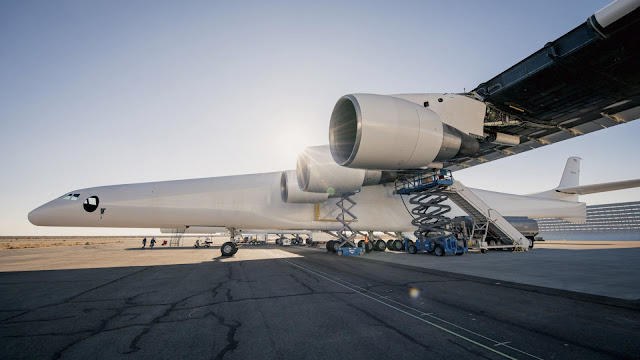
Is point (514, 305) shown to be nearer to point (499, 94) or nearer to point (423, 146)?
point (423, 146)

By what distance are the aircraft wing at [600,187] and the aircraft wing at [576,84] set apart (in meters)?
15.9

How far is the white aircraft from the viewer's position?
6125 millimetres

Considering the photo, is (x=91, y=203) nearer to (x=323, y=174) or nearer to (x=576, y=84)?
(x=323, y=174)

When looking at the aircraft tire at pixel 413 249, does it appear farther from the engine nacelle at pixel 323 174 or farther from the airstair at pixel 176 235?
the airstair at pixel 176 235

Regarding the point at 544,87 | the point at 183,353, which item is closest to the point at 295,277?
the point at 183,353

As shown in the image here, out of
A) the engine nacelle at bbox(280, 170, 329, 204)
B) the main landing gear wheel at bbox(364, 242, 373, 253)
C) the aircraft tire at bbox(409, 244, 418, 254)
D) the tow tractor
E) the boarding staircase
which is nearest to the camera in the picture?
the engine nacelle at bbox(280, 170, 329, 204)

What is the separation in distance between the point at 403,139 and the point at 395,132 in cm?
31

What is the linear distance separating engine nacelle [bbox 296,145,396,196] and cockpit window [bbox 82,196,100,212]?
31.9ft

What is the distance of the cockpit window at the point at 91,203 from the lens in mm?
12273

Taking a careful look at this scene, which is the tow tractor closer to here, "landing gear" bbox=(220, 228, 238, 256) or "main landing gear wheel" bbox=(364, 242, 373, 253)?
"main landing gear wheel" bbox=(364, 242, 373, 253)

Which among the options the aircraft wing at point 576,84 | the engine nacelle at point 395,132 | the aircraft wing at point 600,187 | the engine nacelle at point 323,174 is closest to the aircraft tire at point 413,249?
the engine nacelle at point 323,174

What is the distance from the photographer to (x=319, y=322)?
4.00 meters

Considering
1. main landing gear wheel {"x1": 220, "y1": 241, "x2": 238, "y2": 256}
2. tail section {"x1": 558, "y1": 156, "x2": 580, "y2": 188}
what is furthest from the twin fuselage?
tail section {"x1": 558, "y1": 156, "x2": 580, "y2": 188}

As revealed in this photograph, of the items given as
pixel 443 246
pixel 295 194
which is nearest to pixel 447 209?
pixel 443 246
